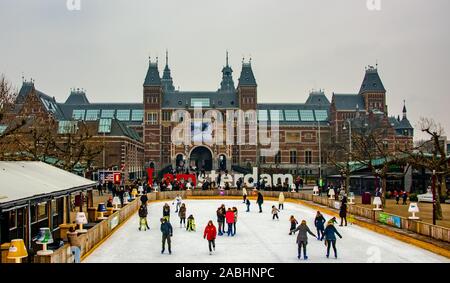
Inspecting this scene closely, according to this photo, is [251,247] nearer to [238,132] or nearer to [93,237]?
[93,237]

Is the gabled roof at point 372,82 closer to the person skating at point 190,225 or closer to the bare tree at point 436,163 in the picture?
the bare tree at point 436,163

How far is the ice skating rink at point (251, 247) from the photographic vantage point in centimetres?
1268

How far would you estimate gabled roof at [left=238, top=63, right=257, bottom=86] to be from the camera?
79812mm

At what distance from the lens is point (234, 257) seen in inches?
508

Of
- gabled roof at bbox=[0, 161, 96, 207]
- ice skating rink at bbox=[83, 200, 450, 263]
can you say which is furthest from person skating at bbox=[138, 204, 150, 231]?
gabled roof at bbox=[0, 161, 96, 207]

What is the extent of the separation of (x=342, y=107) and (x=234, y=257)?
68.8 meters

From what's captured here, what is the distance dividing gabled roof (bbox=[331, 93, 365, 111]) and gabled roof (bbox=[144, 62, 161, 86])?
2897 cm

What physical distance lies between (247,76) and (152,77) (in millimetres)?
15650

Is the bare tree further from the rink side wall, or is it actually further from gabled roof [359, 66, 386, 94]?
gabled roof [359, 66, 386, 94]

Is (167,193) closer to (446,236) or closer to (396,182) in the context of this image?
(396,182)

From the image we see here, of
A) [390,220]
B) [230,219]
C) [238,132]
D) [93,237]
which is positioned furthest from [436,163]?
[238,132]

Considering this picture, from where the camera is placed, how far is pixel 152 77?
3155 inches

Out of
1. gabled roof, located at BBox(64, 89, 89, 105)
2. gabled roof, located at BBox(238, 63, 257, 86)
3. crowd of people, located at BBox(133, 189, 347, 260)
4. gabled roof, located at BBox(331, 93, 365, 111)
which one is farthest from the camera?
gabled roof, located at BBox(64, 89, 89, 105)

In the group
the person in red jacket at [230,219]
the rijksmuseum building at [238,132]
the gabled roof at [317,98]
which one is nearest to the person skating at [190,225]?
the person in red jacket at [230,219]
